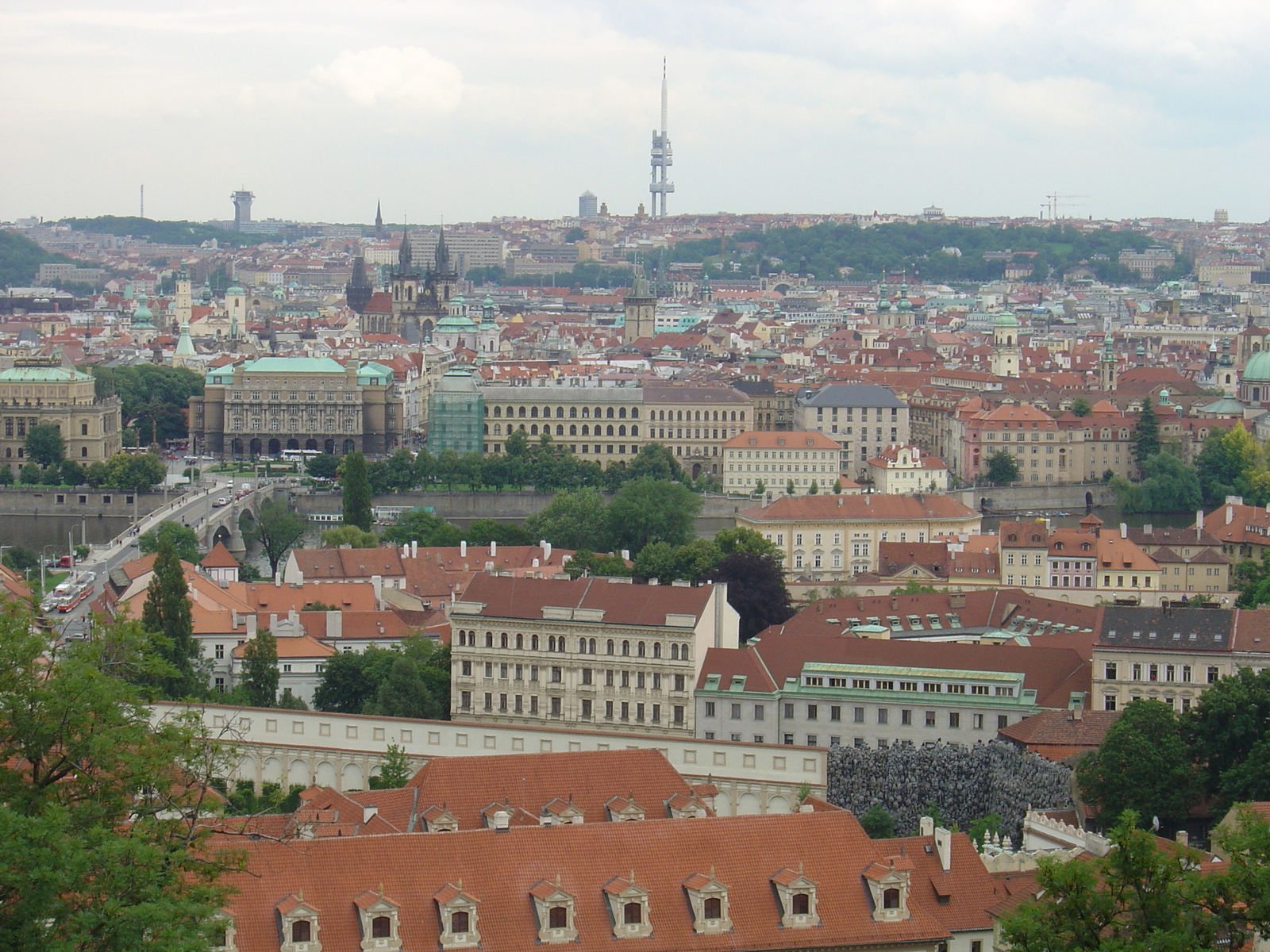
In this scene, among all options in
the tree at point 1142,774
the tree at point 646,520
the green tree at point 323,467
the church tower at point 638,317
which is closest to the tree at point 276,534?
the tree at point 646,520

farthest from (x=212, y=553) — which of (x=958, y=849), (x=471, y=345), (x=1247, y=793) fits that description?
(x=471, y=345)

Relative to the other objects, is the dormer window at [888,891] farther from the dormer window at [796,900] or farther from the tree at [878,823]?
the tree at [878,823]

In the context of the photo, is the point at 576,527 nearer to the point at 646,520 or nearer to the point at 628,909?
the point at 646,520

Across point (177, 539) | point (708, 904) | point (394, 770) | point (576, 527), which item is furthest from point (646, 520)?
point (708, 904)

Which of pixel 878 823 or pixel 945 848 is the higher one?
pixel 945 848

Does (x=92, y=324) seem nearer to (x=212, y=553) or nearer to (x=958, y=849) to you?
(x=212, y=553)
